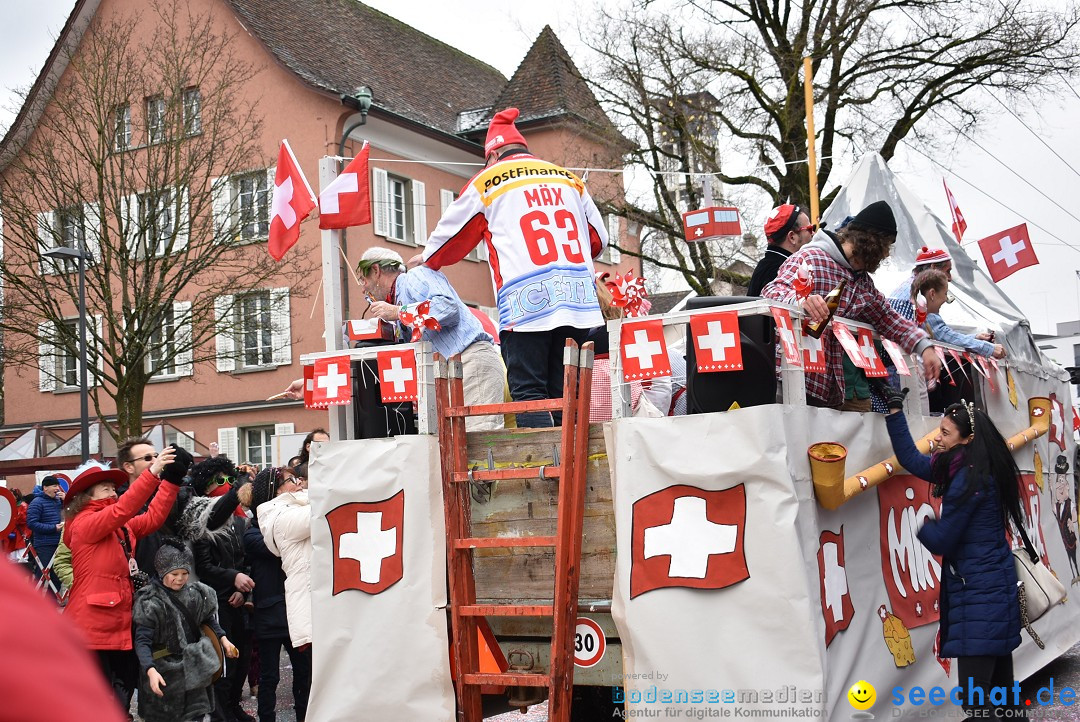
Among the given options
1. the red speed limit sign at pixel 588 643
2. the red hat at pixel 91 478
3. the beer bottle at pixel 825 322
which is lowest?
the red speed limit sign at pixel 588 643

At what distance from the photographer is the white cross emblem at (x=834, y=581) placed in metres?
4.88

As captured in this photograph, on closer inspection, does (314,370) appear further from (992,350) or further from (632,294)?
(992,350)

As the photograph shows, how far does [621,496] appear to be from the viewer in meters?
4.93

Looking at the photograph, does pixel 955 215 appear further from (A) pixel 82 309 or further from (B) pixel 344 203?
(A) pixel 82 309

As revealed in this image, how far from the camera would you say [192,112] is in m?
23.1

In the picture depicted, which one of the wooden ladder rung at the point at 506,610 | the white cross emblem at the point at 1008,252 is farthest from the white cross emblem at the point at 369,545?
the white cross emblem at the point at 1008,252

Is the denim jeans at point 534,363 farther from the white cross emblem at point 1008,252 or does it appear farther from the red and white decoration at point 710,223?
the red and white decoration at point 710,223

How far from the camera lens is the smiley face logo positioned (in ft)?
16.2

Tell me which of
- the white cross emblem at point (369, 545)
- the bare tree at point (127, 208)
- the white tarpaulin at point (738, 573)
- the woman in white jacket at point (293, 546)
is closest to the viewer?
the white tarpaulin at point (738, 573)

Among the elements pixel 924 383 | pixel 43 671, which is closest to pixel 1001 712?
pixel 924 383

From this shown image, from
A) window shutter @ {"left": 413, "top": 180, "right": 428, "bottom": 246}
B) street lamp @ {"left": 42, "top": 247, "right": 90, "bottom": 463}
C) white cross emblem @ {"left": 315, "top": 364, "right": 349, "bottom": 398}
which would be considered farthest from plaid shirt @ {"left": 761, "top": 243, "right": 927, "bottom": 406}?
window shutter @ {"left": 413, "top": 180, "right": 428, "bottom": 246}

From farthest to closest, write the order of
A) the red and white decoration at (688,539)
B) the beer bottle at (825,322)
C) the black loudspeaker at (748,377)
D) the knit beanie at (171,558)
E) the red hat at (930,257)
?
the red hat at (930,257)
the knit beanie at (171,558)
the beer bottle at (825,322)
the black loudspeaker at (748,377)
the red and white decoration at (688,539)

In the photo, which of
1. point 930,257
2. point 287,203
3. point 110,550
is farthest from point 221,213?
point 110,550

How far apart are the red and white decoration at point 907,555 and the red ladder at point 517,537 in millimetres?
1646
